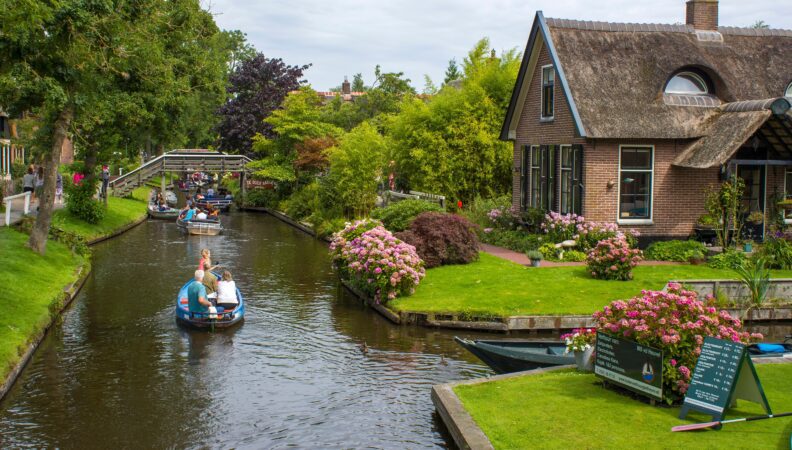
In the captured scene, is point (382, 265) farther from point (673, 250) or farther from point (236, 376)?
point (673, 250)

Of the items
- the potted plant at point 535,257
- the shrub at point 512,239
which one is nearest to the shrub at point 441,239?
the potted plant at point 535,257

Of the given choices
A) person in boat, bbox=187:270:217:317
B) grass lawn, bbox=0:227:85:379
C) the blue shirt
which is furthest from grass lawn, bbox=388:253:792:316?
grass lawn, bbox=0:227:85:379

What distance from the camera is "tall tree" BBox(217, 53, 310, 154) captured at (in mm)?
72188

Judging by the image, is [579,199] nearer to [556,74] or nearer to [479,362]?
[556,74]

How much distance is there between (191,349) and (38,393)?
4.09 metres

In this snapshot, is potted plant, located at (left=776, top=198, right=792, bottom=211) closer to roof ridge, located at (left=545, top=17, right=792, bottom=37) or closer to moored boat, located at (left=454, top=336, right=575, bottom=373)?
roof ridge, located at (left=545, top=17, right=792, bottom=37)

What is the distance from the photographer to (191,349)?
19.4m

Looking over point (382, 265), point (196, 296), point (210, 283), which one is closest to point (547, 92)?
point (382, 265)

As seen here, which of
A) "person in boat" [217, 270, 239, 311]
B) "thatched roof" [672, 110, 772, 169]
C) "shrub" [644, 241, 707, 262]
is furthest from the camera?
"shrub" [644, 241, 707, 262]

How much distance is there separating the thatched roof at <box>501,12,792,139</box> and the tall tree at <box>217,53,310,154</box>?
4342 centimetres

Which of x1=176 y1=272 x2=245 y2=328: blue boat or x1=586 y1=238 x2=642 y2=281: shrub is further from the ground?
x1=586 y1=238 x2=642 y2=281: shrub

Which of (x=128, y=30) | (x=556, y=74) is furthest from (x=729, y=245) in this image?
(x=128, y=30)

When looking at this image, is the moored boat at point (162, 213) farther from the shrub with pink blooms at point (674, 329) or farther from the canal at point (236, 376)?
the shrub with pink blooms at point (674, 329)

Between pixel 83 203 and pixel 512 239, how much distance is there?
21.5 metres
